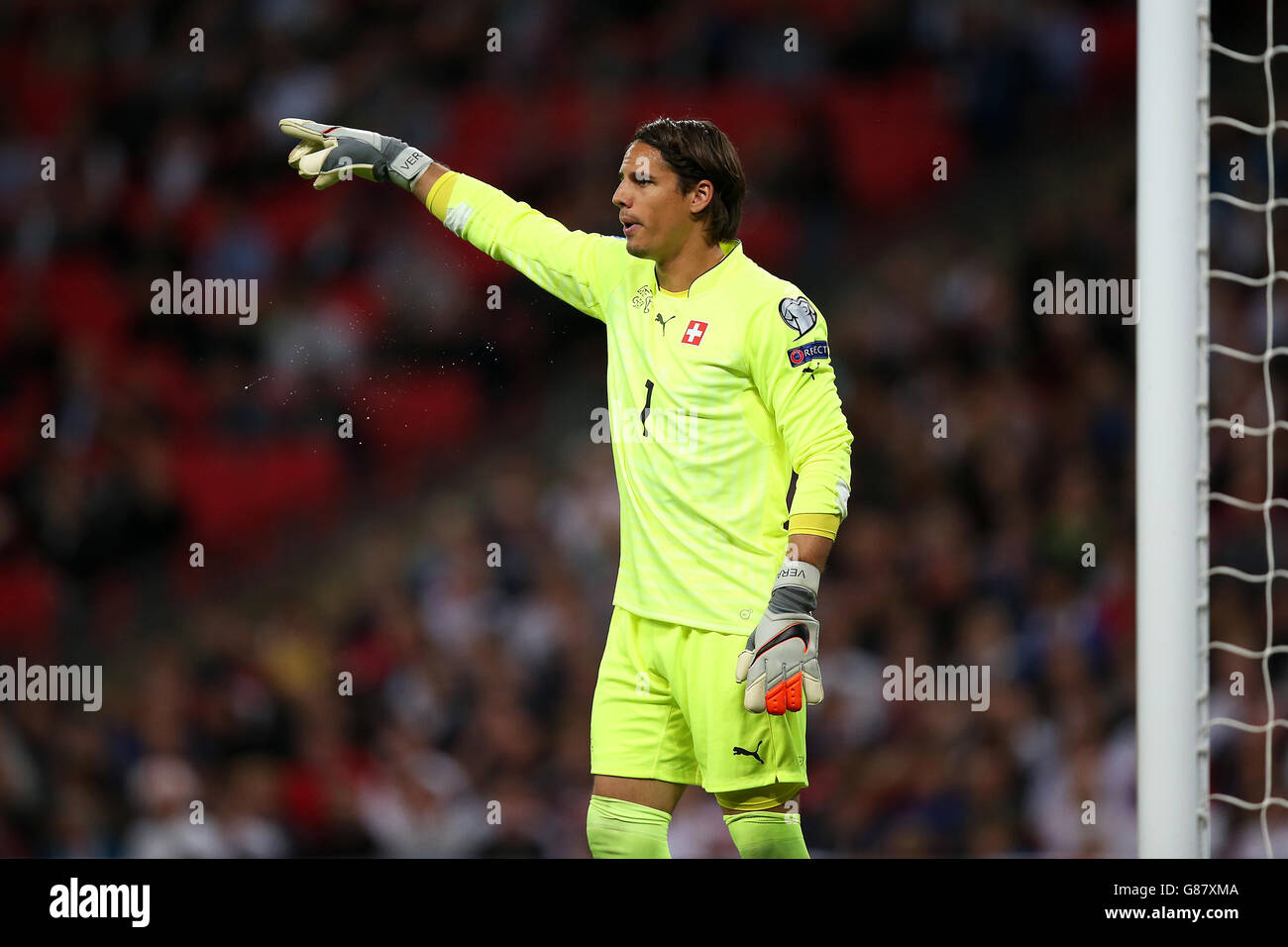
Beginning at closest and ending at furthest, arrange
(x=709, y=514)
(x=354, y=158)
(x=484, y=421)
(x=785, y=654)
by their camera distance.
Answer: (x=785, y=654)
(x=709, y=514)
(x=354, y=158)
(x=484, y=421)

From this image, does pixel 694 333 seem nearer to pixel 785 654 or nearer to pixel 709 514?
pixel 709 514

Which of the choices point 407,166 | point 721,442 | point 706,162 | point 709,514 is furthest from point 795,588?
point 407,166

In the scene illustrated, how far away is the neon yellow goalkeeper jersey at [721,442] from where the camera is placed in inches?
149

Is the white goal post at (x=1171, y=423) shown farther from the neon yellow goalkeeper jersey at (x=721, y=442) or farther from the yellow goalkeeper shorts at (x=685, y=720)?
the yellow goalkeeper shorts at (x=685, y=720)

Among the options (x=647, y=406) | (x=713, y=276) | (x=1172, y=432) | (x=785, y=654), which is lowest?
(x=785, y=654)

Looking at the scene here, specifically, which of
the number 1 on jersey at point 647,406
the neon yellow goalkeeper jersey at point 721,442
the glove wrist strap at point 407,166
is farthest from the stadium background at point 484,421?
the glove wrist strap at point 407,166

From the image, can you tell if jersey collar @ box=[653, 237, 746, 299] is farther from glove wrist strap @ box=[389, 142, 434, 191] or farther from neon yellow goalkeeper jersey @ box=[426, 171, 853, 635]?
glove wrist strap @ box=[389, 142, 434, 191]

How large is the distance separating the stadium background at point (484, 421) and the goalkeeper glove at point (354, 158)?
2906 millimetres

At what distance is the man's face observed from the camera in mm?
3924

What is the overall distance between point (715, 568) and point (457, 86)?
15.5 ft

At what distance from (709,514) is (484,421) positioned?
12.6 feet

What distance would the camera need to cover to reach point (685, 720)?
3893mm

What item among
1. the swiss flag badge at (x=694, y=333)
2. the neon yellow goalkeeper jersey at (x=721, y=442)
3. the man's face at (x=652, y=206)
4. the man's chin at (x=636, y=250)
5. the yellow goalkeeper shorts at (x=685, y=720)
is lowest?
the yellow goalkeeper shorts at (x=685, y=720)
